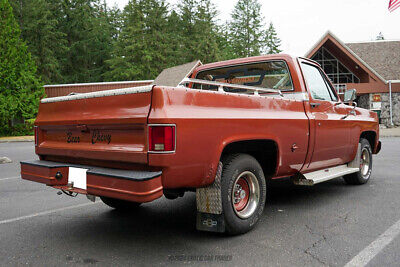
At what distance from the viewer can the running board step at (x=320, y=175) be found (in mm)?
4391

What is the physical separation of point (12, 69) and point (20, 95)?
6.38ft

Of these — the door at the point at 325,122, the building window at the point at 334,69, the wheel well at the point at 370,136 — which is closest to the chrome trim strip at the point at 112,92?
the door at the point at 325,122

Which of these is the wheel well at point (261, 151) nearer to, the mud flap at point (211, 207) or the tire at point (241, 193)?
the tire at point (241, 193)

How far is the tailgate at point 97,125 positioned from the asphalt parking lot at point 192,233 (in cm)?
88

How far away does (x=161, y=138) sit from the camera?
2846 mm

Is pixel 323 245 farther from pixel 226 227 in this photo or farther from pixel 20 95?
pixel 20 95

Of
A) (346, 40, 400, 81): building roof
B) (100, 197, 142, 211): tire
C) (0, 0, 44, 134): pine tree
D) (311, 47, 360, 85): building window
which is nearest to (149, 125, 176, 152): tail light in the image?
(100, 197, 142, 211): tire

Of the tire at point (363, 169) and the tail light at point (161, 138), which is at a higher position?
the tail light at point (161, 138)

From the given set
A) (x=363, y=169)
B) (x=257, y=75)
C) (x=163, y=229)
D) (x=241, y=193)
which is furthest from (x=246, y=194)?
(x=363, y=169)

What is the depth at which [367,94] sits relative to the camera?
29.0 meters

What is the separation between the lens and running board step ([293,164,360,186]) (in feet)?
14.4

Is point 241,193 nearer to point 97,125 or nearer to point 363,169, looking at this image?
point 97,125

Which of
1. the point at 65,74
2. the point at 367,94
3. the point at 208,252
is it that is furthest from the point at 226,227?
the point at 65,74

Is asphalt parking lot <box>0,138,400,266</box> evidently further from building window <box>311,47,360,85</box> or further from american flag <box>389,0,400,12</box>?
building window <box>311,47,360,85</box>
